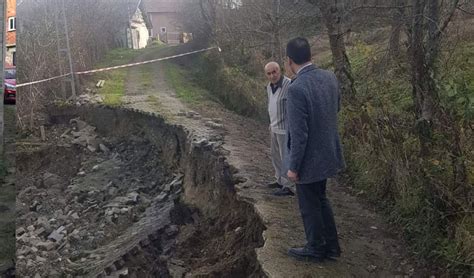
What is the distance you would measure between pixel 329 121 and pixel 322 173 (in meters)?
0.36

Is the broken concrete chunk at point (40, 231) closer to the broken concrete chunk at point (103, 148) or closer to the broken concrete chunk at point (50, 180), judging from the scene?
the broken concrete chunk at point (50, 180)

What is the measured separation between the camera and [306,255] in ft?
12.9

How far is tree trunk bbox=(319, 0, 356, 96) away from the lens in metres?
7.34

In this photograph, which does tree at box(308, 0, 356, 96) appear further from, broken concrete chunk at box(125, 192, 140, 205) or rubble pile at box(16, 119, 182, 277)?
broken concrete chunk at box(125, 192, 140, 205)

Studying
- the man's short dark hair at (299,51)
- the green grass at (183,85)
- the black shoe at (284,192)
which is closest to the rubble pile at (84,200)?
the black shoe at (284,192)

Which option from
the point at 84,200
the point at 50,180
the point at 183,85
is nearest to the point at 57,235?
the point at 84,200

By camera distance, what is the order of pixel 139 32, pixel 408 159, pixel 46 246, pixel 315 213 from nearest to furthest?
pixel 315 213, pixel 408 159, pixel 46 246, pixel 139 32

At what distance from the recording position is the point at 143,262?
646cm

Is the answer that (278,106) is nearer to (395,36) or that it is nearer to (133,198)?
(395,36)

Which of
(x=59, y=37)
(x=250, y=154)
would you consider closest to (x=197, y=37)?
(x=59, y=37)

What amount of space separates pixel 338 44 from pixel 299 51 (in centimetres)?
399

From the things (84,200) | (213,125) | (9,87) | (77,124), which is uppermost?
(9,87)

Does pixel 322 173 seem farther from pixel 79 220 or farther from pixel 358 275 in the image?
pixel 79 220

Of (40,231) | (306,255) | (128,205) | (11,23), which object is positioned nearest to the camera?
(11,23)
